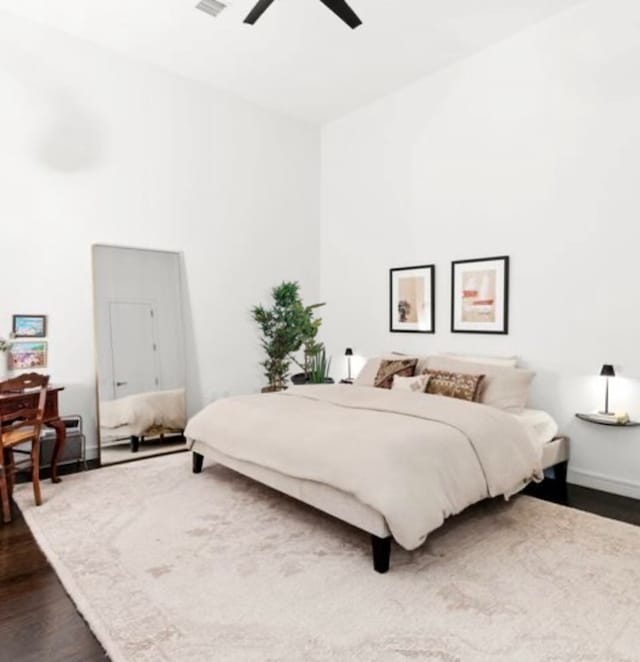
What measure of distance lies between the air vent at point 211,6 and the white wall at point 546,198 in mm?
2173

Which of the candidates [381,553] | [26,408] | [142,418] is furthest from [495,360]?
[26,408]

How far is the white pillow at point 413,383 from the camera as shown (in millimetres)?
4000

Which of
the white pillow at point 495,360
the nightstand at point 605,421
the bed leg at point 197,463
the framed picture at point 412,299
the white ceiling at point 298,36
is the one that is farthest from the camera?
the framed picture at point 412,299

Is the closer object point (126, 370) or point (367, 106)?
point (126, 370)

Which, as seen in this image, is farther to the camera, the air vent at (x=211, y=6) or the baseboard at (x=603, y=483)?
the air vent at (x=211, y=6)

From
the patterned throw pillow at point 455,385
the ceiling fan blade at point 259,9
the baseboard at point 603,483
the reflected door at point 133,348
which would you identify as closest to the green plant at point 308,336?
Result: the reflected door at point 133,348

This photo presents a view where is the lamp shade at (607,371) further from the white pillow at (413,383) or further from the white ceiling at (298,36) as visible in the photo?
the white ceiling at (298,36)

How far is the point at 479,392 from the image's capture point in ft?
12.5

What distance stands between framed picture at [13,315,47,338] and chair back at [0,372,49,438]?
587mm

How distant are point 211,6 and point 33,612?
165 inches

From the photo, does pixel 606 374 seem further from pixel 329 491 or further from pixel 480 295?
pixel 329 491

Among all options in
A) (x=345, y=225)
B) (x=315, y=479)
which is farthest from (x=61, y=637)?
(x=345, y=225)

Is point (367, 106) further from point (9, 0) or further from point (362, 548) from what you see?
point (362, 548)

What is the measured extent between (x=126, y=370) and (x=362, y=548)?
295 cm
